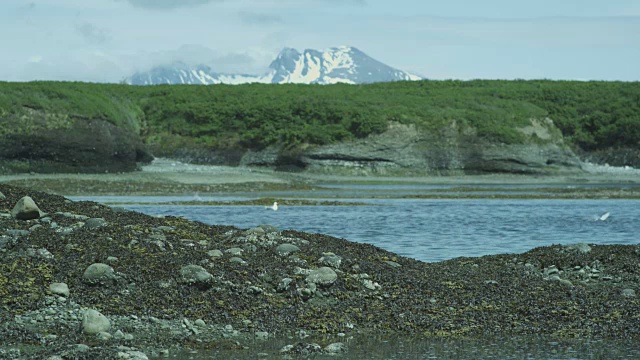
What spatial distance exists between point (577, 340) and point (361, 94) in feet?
281

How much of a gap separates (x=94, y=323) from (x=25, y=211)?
635 cm

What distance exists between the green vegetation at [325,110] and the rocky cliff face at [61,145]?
1.12m

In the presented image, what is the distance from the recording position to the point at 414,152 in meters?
80.8

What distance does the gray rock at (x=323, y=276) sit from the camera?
53.8 ft

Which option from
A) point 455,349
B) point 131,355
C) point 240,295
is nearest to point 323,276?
point 240,295

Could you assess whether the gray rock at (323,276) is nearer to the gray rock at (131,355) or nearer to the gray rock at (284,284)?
the gray rock at (284,284)

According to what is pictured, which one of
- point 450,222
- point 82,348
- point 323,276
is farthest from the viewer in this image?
point 450,222

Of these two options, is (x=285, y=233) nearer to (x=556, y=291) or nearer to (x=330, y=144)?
(x=556, y=291)

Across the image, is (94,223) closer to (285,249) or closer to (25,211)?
(25,211)

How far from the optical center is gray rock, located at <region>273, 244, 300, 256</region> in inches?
726

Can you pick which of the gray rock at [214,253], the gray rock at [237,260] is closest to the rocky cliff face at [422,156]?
the gray rock at [214,253]

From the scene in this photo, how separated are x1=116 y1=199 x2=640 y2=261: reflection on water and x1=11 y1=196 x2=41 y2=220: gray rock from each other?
907 cm

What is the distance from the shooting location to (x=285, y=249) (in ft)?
61.0

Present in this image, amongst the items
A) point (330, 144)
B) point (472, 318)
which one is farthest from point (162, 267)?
point (330, 144)
